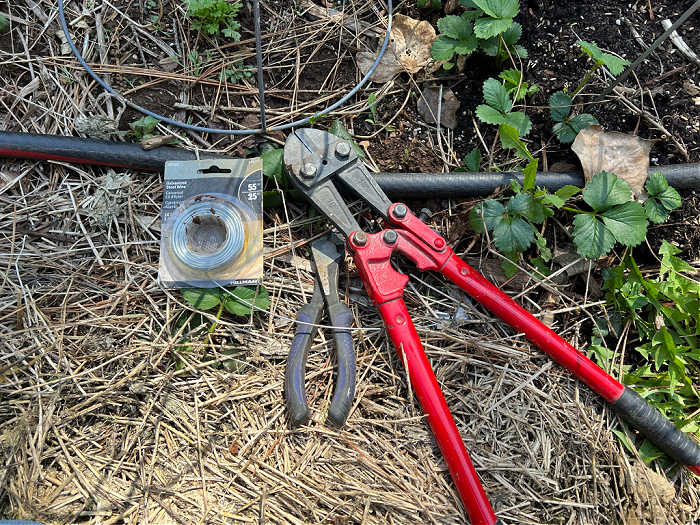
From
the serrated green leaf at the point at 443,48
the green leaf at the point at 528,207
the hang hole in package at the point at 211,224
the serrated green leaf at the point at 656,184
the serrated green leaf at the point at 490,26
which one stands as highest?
the serrated green leaf at the point at 490,26

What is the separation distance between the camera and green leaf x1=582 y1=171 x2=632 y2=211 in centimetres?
169

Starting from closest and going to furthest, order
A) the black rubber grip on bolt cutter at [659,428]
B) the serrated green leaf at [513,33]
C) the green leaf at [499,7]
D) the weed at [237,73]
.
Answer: the black rubber grip on bolt cutter at [659,428] < the green leaf at [499,7] < the serrated green leaf at [513,33] < the weed at [237,73]

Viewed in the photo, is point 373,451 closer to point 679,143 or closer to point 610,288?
point 610,288

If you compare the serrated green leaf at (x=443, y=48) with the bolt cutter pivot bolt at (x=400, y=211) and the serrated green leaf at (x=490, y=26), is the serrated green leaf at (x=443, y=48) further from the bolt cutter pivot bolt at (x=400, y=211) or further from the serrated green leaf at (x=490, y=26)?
the bolt cutter pivot bolt at (x=400, y=211)

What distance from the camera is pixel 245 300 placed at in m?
1.77

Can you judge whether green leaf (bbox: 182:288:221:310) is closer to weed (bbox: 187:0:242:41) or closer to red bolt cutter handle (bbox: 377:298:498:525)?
red bolt cutter handle (bbox: 377:298:498:525)

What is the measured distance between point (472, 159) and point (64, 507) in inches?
70.5

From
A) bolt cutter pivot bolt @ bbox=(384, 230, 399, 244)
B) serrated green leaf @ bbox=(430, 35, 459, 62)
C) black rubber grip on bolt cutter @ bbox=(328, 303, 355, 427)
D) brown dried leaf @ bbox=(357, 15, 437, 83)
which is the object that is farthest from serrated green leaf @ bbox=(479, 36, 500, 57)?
black rubber grip on bolt cutter @ bbox=(328, 303, 355, 427)

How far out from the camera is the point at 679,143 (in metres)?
1.92

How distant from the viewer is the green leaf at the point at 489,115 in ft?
5.90

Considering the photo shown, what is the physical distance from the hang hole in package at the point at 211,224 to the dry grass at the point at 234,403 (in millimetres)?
61

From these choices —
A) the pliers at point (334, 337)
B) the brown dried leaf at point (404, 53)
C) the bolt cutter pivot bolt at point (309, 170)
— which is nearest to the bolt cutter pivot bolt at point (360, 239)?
the pliers at point (334, 337)

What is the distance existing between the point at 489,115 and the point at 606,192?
0.48 metres

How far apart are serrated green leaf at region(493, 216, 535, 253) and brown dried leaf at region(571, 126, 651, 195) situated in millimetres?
365
